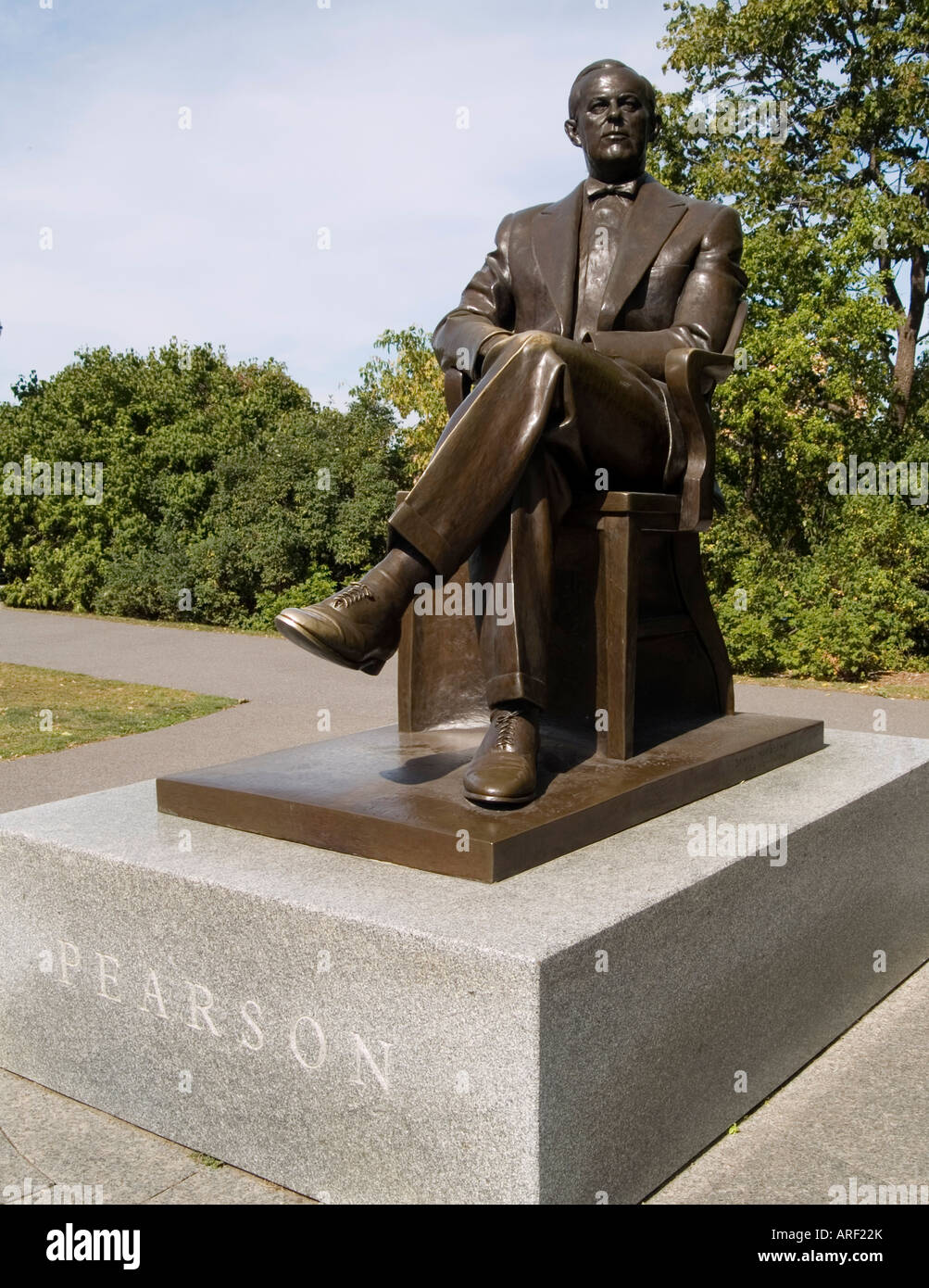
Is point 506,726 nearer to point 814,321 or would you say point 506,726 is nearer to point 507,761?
point 507,761

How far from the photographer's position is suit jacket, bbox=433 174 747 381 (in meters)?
3.90

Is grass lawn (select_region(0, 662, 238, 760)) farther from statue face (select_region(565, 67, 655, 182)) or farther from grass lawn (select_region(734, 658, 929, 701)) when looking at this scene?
statue face (select_region(565, 67, 655, 182))

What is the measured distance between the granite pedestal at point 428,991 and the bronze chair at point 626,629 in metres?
0.49

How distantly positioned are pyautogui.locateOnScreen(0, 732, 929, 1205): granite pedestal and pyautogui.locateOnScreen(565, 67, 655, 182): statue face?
2.09 meters

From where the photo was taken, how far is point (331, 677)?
33.4 feet

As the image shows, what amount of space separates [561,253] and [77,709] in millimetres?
5850

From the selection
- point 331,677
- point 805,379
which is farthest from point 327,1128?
point 805,379

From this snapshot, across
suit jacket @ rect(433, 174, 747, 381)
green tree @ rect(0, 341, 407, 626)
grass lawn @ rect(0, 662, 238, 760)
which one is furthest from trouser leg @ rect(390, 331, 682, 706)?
green tree @ rect(0, 341, 407, 626)

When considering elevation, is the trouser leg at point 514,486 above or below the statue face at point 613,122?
below

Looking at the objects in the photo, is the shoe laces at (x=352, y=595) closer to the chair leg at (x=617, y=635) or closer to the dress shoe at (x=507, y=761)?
the dress shoe at (x=507, y=761)

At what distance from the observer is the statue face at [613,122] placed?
3.93 metres

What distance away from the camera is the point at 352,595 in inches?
120

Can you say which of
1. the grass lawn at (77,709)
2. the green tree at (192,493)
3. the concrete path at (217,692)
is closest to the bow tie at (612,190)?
the concrete path at (217,692)
